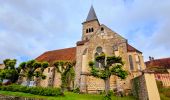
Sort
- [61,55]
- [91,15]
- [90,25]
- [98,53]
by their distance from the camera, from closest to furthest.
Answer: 1. [98,53]
2. [61,55]
3. [90,25]
4. [91,15]

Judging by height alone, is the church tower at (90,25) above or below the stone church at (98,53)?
above

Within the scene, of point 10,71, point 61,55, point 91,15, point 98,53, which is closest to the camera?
point 10,71

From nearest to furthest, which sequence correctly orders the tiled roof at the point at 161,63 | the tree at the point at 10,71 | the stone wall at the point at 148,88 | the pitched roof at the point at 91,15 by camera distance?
the stone wall at the point at 148,88
the tree at the point at 10,71
the tiled roof at the point at 161,63
the pitched roof at the point at 91,15

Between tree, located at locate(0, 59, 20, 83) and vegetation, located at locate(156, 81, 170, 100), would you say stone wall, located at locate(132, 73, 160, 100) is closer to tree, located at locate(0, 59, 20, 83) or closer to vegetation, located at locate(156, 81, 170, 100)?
vegetation, located at locate(156, 81, 170, 100)

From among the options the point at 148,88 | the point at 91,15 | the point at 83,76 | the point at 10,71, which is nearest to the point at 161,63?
the point at 83,76

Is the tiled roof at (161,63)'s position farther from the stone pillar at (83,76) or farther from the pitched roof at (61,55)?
the pitched roof at (61,55)

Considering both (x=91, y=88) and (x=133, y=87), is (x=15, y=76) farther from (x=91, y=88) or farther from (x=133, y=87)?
(x=133, y=87)

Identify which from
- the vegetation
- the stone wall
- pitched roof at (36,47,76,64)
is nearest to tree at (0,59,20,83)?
pitched roof at (36,47,76,64)

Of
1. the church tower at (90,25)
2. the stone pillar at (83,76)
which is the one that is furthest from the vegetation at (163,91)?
the church tower at (90,25)

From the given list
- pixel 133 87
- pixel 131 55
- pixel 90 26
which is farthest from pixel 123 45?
pixel 90 26

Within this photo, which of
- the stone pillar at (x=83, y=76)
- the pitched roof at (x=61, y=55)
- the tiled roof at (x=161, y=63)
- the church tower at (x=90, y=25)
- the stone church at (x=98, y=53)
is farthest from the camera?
the church tower at (x=90, y=25)

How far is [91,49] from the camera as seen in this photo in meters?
28.6

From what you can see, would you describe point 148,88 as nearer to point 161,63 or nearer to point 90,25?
point 161,63

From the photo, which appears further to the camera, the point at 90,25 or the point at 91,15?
the point at 91,15
